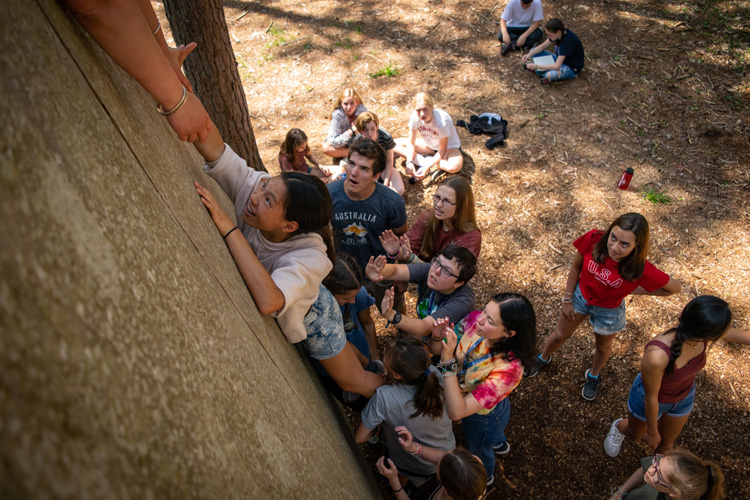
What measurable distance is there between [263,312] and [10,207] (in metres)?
1.36

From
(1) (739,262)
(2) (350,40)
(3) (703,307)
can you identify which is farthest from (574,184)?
(2) (350,40)

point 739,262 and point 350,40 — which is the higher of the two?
point 350,40

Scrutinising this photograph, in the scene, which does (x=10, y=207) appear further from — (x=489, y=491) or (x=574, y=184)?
(x=574, y=184)

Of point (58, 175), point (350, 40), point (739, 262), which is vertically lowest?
point (739, 262)

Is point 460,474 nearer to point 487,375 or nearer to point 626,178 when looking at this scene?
point 487,375

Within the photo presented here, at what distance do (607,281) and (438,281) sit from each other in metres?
1.65

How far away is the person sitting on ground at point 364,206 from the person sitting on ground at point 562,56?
599 cm

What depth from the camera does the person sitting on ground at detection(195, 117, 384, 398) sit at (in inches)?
73.6

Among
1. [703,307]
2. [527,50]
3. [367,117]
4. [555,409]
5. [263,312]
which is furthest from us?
[527,50]

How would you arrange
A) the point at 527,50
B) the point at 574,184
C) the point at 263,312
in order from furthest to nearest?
1. the point at 527,50
2. the point at 574,184
3. the point at 263,312

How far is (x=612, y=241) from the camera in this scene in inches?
149

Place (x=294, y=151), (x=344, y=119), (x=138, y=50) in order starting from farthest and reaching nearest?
(x=344, y=119)
(x=294, y=151)
(x=138, y=50)

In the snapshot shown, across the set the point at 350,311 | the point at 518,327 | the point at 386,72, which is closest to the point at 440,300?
the point at 350,311

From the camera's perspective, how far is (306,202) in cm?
218
